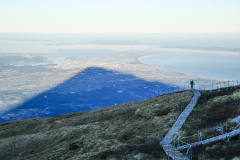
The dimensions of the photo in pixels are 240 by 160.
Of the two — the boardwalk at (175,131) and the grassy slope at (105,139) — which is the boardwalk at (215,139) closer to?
the boardwalk at (175,131)

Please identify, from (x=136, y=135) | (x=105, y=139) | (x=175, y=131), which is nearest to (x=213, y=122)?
(x=175, y=131)

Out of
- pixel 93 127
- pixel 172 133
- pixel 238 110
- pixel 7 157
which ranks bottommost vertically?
pixel 7 157

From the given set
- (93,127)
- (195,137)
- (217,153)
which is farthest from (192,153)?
(93,127)

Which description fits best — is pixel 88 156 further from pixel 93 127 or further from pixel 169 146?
pixel 93 127

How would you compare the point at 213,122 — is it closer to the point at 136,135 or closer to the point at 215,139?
the point at 215,139

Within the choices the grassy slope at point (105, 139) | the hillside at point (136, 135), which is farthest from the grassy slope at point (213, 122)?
the grassy slope at point (105, 139)

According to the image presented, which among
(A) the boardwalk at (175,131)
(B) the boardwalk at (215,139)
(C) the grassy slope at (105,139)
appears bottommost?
(C) the grassy slope at (105,139)
